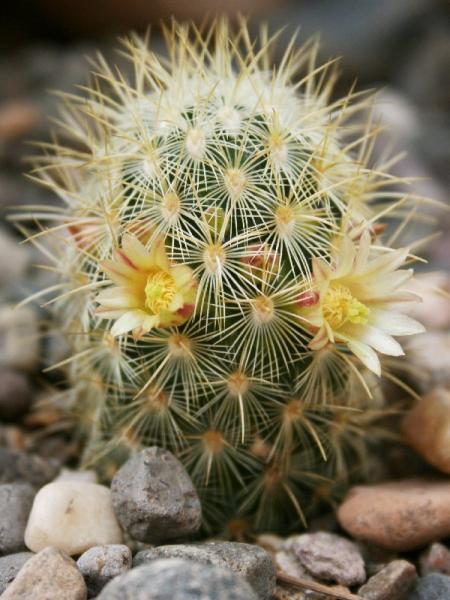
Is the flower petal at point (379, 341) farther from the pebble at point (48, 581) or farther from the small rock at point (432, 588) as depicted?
the pebble at point (48, 581)

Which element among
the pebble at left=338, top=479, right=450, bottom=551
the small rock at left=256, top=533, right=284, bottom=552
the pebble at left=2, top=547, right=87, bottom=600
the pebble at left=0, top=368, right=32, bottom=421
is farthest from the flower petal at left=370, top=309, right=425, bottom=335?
the pebble at left=0, top=368, right=32, bottom=421

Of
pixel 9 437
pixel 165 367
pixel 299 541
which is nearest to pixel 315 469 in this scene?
pixel 299 541

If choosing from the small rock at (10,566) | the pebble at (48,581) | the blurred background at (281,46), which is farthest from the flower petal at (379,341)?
the blurred background at (281,46)

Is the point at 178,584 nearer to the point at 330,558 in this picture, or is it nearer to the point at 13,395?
the point at 330,558

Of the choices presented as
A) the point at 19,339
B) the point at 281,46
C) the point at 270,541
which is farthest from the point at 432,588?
the point at 281,46

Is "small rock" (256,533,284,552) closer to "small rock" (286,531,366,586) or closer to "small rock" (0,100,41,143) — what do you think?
"small rock" (286,531,366,586)

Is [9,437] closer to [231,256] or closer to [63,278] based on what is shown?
[63,278]
